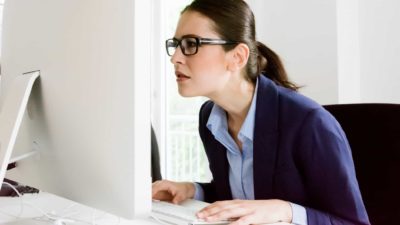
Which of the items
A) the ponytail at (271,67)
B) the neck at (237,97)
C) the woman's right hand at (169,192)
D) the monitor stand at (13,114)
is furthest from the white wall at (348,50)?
the monitor stand at (13,114)

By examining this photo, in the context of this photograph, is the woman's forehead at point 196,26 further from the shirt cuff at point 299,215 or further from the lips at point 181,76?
the shirt cuff at point 299,215

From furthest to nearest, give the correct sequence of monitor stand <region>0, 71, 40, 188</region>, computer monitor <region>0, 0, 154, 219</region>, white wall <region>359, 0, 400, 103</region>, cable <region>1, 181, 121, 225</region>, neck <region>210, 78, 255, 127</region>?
1. white wall <region>359, 0, 400, 103</region>
2. neck <region>210, 78, 255, 127</region>
3. cable <region>1, 181, 121, 225</region>
4. monitor stand <region>0, 71, 40, 188</region>
5. computer monitor <region>0, 0, 154, 219</region>

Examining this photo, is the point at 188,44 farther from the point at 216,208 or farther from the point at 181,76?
the point at 216,208

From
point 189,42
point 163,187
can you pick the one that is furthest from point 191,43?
point 163,187

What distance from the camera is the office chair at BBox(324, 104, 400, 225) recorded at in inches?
37.2

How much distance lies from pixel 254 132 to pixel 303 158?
134mm

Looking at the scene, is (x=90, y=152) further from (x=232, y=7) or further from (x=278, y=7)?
(x=278, y=7)

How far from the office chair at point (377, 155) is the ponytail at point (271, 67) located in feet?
0.73

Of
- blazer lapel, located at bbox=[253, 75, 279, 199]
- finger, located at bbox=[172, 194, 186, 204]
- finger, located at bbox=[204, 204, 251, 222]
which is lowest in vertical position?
finger, located at bbox=[172, 194, 186, 204]

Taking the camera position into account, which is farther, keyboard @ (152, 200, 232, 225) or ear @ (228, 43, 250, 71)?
ear @ (228, 43, 250, 71)

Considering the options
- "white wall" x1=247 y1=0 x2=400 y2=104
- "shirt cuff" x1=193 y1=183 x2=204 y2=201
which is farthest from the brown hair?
"white wall" x1=247 y1=0 x2=400 y2=104

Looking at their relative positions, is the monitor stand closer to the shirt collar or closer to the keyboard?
the keyboard

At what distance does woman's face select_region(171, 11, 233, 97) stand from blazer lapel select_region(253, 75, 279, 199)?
0.15 m

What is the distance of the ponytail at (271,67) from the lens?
3.72ft
